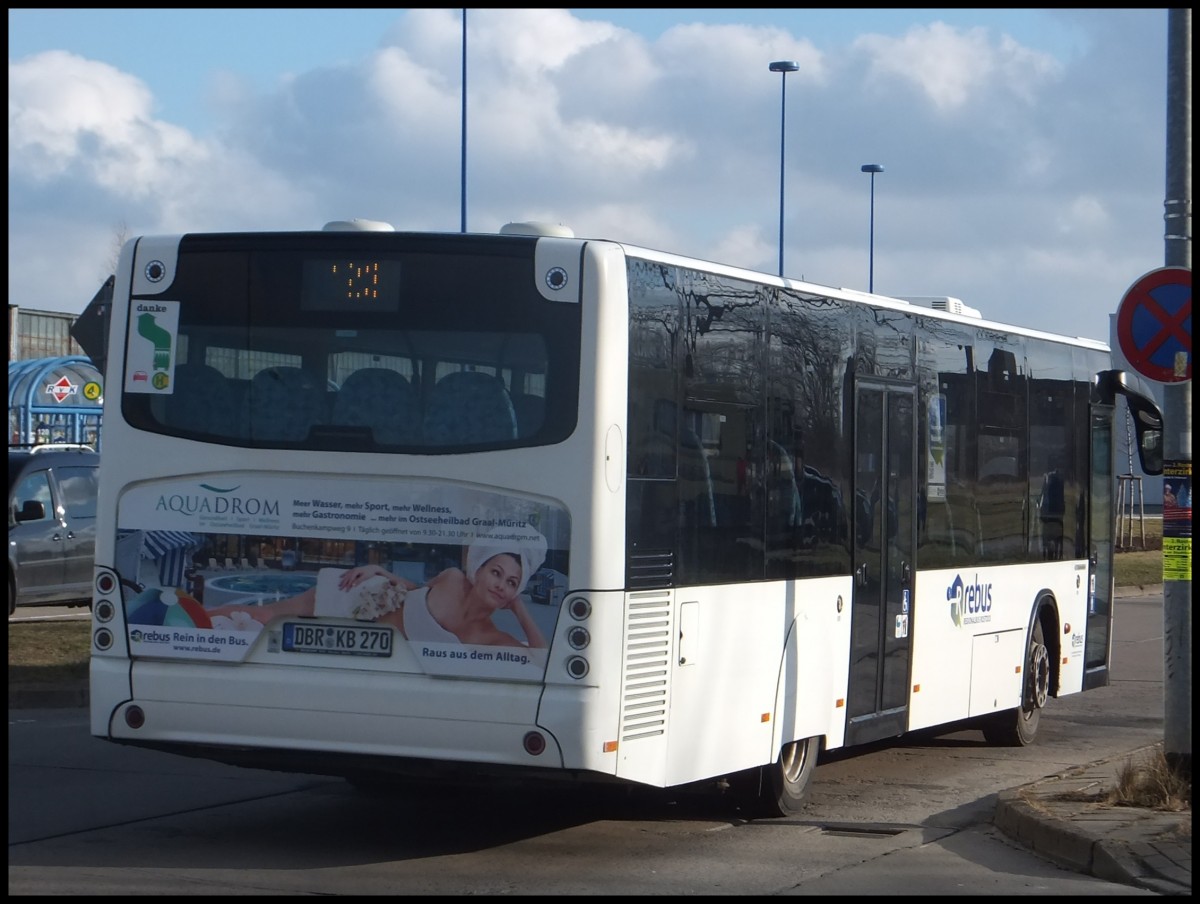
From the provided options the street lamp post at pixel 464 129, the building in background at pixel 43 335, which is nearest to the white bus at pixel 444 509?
the street lamp post at pixel 464 129

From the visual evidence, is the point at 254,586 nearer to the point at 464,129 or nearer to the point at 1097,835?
the point at 1097,835

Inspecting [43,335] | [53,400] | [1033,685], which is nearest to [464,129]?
[53,400]

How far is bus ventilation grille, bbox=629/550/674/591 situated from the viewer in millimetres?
8575

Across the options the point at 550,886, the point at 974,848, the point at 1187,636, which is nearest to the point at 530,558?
the point at 550,886

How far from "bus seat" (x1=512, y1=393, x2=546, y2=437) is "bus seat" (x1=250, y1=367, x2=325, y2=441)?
0.98m

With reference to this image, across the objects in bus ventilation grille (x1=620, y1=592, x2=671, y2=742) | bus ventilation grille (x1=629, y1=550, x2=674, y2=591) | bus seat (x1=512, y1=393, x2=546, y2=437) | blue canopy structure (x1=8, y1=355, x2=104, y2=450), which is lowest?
bus ventilation grille (x1=620, y1=592, x2=671, y2=742)

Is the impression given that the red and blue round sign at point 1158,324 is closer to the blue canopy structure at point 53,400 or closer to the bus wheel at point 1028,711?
the bus wheel at point 1028,711

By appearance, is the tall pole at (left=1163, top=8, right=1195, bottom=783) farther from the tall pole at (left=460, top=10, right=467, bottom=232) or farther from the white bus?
the tall pole at (left=460, top=10, right=467, bottom=232)

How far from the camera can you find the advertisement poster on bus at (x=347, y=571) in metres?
8.39

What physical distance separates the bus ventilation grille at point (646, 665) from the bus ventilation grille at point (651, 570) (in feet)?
0.16

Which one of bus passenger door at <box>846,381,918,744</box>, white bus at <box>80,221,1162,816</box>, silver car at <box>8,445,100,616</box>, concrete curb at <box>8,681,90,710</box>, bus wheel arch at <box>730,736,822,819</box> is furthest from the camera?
silver car at <box>8,445,100,616</box>

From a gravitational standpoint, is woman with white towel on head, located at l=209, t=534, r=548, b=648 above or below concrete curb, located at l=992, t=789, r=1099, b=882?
above

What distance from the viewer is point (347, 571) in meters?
8.62

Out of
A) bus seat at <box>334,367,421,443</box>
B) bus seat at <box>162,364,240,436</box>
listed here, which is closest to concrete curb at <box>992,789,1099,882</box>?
bus seat at <box>334,367,421,443</box>
